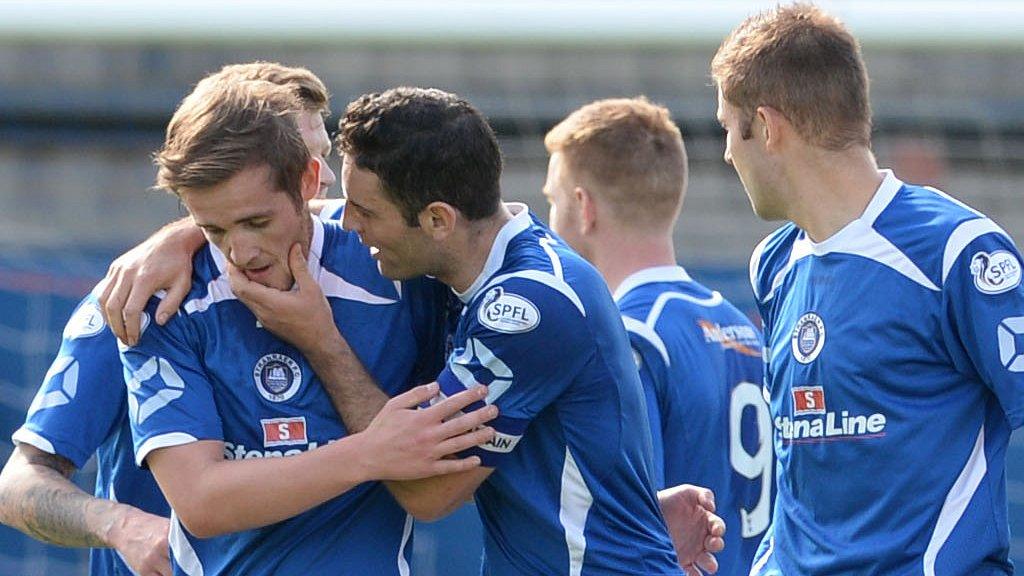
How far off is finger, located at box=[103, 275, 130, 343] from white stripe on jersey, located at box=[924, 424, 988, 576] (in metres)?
1.70

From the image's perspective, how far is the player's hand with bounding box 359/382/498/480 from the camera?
110 inches

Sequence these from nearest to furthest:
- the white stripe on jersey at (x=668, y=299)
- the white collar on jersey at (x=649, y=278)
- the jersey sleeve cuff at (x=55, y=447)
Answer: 1. the jersey sleeve cuff at (x=55, y=447)
2. the white stripe on jersey at (x=668, y=299)
3. the white collar on jersey at (x=649, y=278)

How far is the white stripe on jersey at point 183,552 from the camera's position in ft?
9.86

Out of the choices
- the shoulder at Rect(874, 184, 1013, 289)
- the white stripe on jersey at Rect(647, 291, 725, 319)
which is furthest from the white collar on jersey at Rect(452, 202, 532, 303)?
the white stripe on jersey at Rect(647, 291, 725, 319)

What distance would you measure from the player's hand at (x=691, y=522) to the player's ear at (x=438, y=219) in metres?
0.94

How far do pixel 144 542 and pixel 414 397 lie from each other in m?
0.65

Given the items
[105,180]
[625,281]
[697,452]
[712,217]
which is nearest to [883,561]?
[697,452]

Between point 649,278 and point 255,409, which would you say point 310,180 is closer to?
point 255,409

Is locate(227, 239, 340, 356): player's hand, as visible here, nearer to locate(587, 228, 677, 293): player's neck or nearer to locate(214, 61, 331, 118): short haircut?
locate(214, 61, 331, 118): short haircut

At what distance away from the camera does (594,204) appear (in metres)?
Result: 4.66

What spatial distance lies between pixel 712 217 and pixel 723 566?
6281 mm

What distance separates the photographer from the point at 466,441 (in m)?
2.85

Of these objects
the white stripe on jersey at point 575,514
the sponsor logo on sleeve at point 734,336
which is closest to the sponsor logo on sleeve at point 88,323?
the white stripe on jersey at point 575,514

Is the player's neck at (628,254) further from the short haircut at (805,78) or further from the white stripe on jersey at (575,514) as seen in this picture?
the white stripe on jersey at (575,514)
